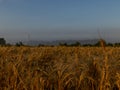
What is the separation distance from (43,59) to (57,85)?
1.51m

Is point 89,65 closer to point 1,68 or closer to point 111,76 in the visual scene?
point 111,76

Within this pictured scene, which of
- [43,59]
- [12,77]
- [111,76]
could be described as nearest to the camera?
[111,76]

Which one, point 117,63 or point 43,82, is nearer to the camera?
point 43,82

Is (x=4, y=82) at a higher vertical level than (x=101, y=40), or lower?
lower

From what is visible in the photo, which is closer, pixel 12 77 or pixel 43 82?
pixel 43 82

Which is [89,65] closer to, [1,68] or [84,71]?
[84,71]

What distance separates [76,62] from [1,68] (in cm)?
107

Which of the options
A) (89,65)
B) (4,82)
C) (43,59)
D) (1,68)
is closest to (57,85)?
(89,65)

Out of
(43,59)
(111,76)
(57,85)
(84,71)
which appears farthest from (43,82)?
(43,59)

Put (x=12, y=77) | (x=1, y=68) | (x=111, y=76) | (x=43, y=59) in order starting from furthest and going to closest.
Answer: (x=43, y=59) < (x=1, y=68) < (x=12, y=77) < (x=111, y=76)

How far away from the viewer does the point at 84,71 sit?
148 inches

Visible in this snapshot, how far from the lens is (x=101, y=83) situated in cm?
338

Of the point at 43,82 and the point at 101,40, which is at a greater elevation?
the point at 101,40

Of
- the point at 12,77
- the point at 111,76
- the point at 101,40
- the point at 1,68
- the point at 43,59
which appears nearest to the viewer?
the point at 101,40
